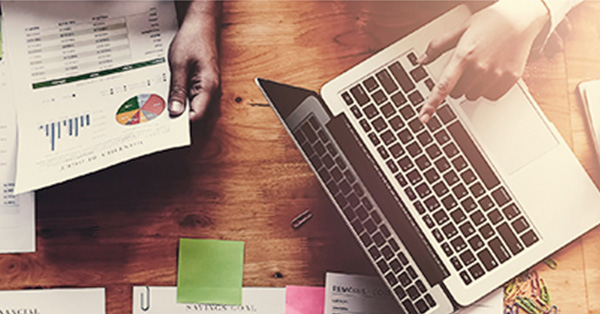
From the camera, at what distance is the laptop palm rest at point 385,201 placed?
697mm

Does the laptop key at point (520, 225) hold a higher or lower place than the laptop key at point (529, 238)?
higher

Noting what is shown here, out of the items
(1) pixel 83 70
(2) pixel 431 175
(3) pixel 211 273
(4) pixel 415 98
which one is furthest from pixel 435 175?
(1) pixel 83 70

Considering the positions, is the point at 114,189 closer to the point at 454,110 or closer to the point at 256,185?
the point at 256,185

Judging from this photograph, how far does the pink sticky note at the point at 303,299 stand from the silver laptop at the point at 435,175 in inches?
4.6

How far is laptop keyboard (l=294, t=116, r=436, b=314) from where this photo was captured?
0.70m

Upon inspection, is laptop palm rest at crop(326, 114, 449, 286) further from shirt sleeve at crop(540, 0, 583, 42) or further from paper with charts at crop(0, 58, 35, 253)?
paper with charts at crop(0, 58, 35, 253)

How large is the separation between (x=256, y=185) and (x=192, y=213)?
0.34ft

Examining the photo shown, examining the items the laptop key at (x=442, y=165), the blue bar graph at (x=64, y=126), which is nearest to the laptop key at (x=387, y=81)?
the laptop key at (x=442, y=165)

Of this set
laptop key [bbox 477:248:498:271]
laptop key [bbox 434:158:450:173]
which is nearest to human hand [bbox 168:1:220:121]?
laptop key [bbox 434:158:450:173]

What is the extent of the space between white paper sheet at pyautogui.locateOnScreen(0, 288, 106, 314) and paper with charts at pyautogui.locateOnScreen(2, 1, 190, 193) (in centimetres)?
18

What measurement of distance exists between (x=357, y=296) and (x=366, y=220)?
0.45ft

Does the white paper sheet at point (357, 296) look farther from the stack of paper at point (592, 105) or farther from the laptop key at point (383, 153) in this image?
the stack of paper at point (592, 105)

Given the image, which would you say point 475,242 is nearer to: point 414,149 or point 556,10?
point 414,149

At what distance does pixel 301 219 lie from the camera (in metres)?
0.78
